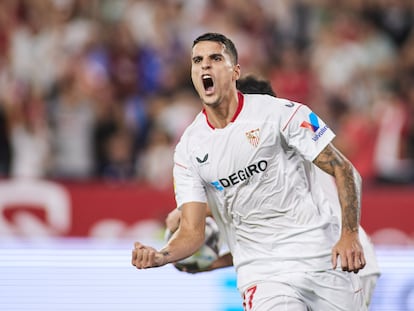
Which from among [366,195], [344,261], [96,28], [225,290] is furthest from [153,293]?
[96,28]

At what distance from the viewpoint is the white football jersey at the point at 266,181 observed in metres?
4.98

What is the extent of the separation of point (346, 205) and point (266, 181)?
43 cm

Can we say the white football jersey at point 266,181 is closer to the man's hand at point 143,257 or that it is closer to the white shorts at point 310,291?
the white shorts at point 310,291

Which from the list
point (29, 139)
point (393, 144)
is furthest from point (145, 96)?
point (393, 144)

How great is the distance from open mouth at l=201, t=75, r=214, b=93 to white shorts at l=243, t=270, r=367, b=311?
1001mm

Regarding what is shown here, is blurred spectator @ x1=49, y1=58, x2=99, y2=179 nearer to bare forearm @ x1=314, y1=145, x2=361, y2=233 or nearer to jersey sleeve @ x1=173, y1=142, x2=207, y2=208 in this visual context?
jersey sleeve @ x1=173, y1=142, x2=207, y2=208

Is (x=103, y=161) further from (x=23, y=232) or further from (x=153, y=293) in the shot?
(x=153, y=293)

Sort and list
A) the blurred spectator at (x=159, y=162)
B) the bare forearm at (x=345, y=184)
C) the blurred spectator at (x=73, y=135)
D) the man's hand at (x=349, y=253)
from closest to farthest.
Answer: the man's hand at (x=349, y=253) → the bare forearm at (x=345, y=184) → the blurred spectator at (x=159, y=162) → the blurred spectator at (x=73, y=135)

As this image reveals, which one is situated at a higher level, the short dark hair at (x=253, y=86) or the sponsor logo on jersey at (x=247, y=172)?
the short dark hair at (x=253, y=86)

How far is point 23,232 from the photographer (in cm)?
1013

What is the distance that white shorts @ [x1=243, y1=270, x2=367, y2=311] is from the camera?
4910 mm

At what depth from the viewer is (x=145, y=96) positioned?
11.2 meters

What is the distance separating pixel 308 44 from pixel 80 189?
126 inches

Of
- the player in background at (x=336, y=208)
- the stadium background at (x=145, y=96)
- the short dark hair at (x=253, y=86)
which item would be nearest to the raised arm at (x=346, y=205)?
the player in background at (x=336, y=208)
